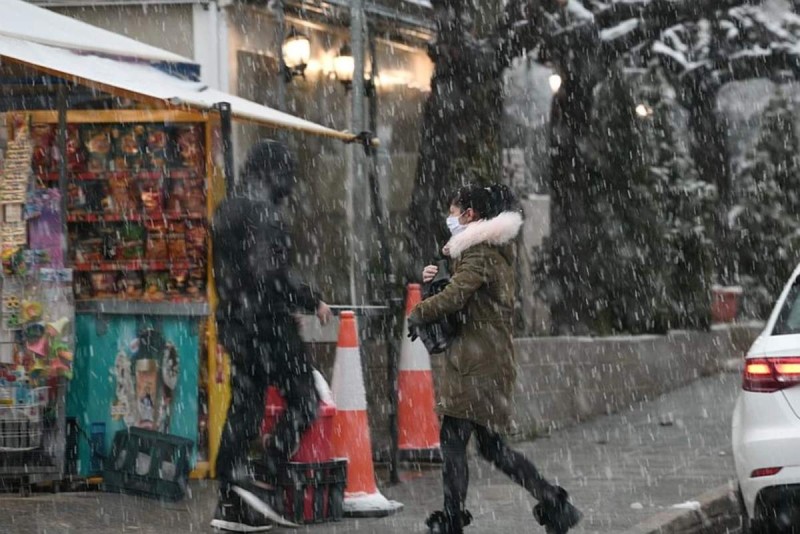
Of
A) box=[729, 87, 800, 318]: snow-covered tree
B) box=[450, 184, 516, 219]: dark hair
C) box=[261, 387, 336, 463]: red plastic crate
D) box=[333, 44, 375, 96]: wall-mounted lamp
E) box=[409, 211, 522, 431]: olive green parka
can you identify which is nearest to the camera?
box=[409, 211, 522, 431]: olive green parka

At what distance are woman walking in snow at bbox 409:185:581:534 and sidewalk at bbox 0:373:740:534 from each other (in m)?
0.70

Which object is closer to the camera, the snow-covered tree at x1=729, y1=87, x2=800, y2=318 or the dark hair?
the dark hair

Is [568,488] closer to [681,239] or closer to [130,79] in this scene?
[130,79]

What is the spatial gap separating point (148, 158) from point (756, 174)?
19080mm

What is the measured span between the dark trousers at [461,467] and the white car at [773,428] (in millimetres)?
971

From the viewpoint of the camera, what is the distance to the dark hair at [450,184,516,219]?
736 centimetres

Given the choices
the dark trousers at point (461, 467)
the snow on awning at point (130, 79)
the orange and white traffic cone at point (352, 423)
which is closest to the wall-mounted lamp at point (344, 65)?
the snow on awning at point (130, 79)

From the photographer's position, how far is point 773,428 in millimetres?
6879

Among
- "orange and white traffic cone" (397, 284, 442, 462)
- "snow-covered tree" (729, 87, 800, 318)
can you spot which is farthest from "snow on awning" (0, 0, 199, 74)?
"snow-covered tree" (729, 87, 800, 318)

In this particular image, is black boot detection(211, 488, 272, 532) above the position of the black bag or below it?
below

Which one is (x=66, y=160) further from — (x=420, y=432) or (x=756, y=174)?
(x=756, y=174)

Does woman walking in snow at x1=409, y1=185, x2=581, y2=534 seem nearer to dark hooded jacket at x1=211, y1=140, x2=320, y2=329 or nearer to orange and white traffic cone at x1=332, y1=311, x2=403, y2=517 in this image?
dark hooded jacket at x1=211, y1=140, x2=320, y2=329

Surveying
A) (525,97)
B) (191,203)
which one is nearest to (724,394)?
(191,203)

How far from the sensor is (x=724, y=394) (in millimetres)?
Result: 15102
